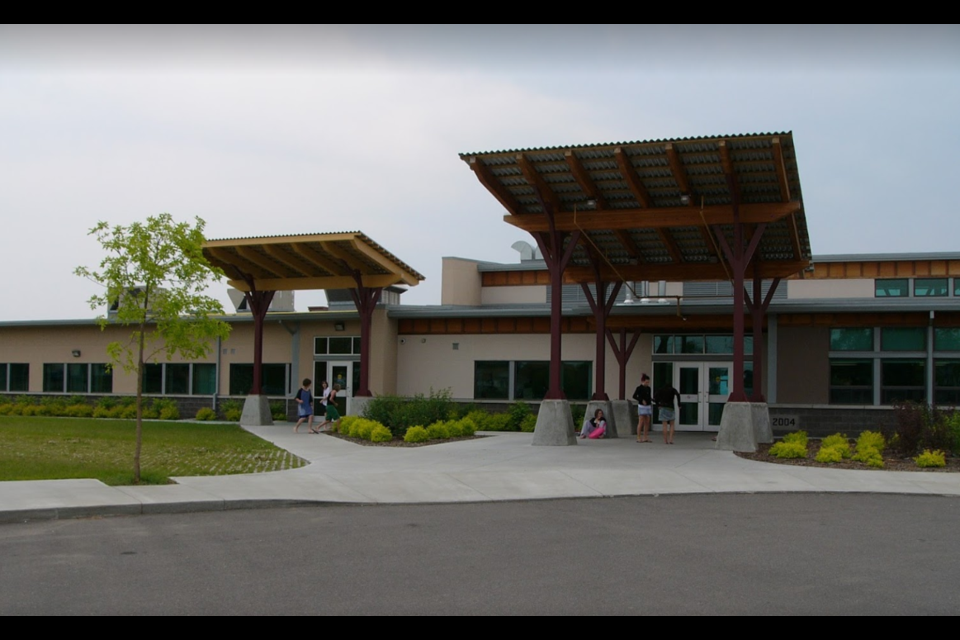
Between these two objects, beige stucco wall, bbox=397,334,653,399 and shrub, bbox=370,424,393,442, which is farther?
beige stucco wall, bbox=397,334,653,399

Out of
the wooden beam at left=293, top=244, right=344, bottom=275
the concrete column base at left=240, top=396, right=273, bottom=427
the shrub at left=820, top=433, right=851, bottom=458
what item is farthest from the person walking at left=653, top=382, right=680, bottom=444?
the concrete column base at left=240, top=396, right=273, bottom=427

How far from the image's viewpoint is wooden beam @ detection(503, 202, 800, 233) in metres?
20.5

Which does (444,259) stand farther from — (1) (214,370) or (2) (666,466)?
(2) (666,466)

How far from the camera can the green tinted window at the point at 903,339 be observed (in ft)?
86.7

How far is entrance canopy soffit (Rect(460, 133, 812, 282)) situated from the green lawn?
7.57 metres

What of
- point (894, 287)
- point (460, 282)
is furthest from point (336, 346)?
point (894, 287)

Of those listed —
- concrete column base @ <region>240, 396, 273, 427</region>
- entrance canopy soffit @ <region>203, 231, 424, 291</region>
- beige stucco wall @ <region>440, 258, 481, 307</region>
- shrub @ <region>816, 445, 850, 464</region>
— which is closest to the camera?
shrub @ <region>816, 445, 850, 464</region>

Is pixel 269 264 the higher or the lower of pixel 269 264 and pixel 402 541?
the higher

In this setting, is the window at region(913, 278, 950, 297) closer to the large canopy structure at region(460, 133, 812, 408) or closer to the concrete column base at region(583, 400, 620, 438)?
the large canopy structure at region(460, 133, 812, 408)

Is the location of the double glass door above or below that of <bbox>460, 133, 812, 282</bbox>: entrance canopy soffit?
below

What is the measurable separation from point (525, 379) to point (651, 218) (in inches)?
404

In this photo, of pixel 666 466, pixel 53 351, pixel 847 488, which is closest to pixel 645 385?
pixel 666 466
